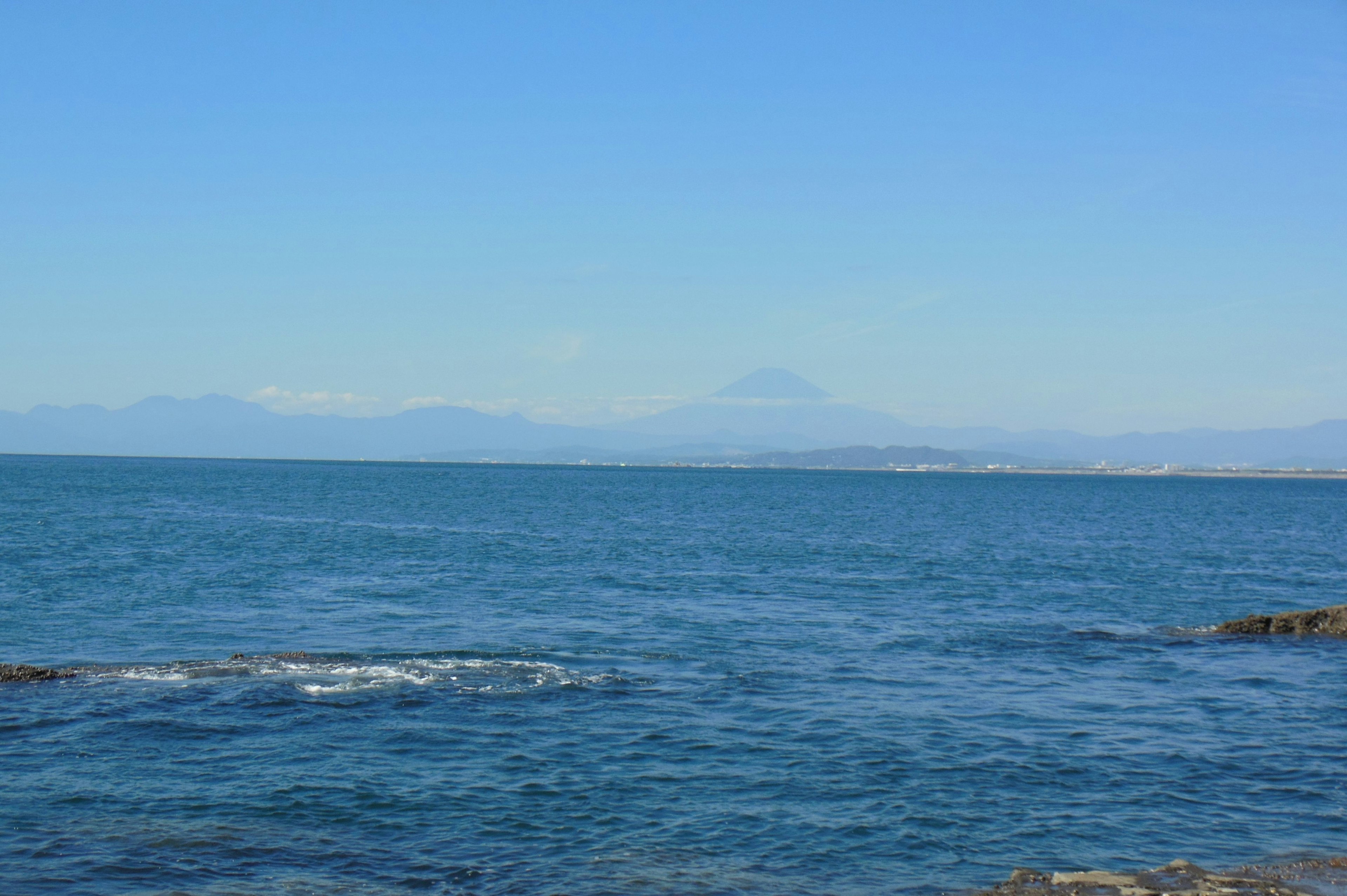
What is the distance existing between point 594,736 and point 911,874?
8161 millimetres

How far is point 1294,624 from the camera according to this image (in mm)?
35906

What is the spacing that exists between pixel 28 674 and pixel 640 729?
15.3 m

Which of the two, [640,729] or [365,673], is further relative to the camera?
[365,673]

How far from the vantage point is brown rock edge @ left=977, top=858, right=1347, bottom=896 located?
1384 centimetres

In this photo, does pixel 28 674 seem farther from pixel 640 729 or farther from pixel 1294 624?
pixel 1294 624

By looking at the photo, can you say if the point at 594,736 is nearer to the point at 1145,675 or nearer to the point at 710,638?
the point at 710,638

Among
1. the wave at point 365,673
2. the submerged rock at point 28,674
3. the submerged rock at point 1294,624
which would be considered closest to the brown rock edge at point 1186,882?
the wave at point 365,673

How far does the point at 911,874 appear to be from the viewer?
15.2m

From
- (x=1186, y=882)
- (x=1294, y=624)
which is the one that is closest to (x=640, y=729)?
(x=1186, y=882)

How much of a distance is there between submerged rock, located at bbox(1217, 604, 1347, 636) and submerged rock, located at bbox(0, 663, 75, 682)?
35.6m

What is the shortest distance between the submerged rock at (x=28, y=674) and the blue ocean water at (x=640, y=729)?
23.1 inches

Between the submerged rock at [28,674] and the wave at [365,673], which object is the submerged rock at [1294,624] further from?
the submerged rock at [28,674]

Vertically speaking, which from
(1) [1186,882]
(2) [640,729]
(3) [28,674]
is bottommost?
(2) [640,729]

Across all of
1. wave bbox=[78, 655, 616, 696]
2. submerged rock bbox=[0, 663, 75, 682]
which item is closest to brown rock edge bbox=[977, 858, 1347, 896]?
wave bbox=[78, 655, 616, 696]
